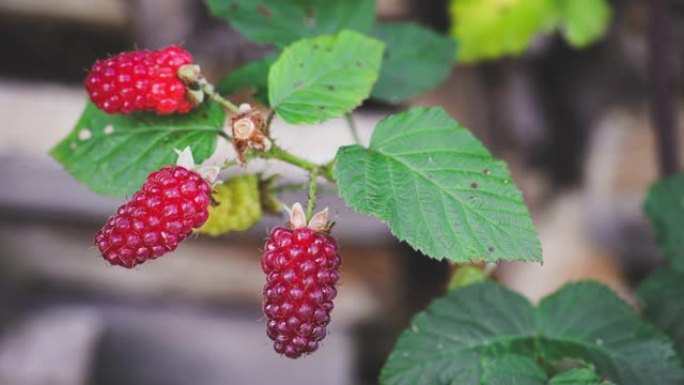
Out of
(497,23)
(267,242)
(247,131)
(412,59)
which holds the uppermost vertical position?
(497,23)

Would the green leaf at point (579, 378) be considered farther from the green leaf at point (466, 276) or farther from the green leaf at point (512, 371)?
the green leaf at point (466, 276)

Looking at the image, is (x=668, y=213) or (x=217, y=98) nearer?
(x=217, y=98)

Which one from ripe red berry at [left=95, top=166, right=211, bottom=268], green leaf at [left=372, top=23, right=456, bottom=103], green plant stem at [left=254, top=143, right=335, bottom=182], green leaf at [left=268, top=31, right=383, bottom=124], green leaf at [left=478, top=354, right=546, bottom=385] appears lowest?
green leaf at [left=478, top=354, right=546, bottom=385]

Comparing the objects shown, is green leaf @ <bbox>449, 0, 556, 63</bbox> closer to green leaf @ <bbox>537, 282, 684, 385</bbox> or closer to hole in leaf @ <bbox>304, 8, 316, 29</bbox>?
hole in leaf @ <bbox>304, 8, 316, 29</bbox>

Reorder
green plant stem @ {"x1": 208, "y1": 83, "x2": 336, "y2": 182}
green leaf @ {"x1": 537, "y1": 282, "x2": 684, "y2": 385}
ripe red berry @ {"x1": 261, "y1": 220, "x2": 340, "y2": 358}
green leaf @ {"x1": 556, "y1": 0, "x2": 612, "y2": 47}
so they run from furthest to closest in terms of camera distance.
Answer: green leaf @ {"x1": 556, "y1": 0, "x2": 612, "y2": 47}, green leaf @ {"x1": 537, "y1": 282, "x2": 684, "y2": 385}, green plant stem @ {"x1": 208, "y1": 83, "x2": 336, "y2": 182}, ripe red berry @ {"x1": 261, "y1": 220, "x2": 340, "y2": 358}

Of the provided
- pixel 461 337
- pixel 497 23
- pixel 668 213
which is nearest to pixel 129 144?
pixel 461 337

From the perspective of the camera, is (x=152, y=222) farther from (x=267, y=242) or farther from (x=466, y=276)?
(x=466, y=276)

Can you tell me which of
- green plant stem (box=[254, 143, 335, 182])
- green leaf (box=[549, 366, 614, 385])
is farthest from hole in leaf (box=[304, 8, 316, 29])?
green leaf (box=[549, 366, 614, 385])
